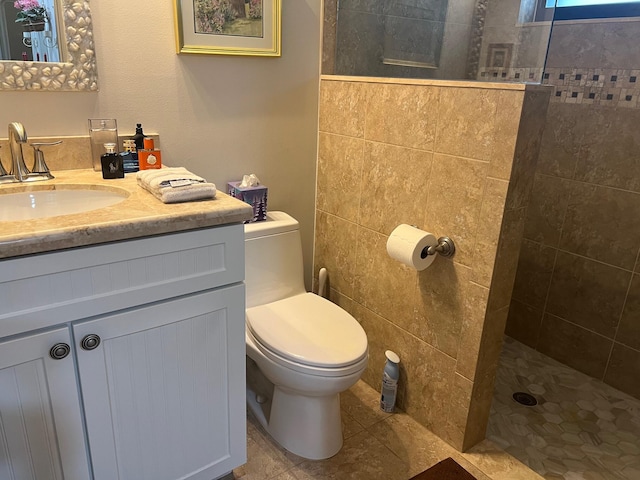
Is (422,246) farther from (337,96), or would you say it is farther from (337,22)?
(337,22)

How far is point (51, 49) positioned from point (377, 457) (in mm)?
1720

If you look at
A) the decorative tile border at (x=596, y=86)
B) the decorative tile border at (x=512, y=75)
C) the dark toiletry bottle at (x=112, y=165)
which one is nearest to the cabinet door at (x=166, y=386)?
the dark toiletry bottle at (x=112, y=165)

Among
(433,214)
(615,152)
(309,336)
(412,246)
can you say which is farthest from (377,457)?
(615,152)

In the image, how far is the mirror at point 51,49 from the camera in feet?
4.80

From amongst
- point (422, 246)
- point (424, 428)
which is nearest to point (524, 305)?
point (424, 428)

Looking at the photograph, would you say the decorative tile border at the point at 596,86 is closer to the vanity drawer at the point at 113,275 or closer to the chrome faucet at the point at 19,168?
the vanity drawer at the point at 113,275

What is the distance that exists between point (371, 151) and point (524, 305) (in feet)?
4.20

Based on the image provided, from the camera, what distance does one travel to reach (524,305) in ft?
8.50

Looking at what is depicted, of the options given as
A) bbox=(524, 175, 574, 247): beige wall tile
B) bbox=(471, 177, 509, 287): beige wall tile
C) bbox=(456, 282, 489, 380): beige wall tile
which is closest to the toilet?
bbox=(456, 282, 489, 380): beige wall tile

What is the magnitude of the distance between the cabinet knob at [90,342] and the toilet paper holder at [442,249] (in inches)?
40.2

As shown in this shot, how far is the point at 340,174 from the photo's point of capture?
2.10m

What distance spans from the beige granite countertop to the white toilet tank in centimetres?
48

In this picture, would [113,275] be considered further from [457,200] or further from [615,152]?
[615,152]

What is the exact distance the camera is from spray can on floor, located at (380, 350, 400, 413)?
6.43ft
